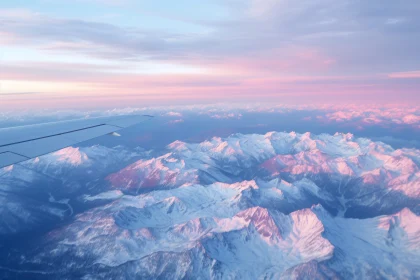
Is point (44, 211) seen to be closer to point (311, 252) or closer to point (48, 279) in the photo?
point (48, 279)

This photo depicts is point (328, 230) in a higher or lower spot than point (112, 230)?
lower

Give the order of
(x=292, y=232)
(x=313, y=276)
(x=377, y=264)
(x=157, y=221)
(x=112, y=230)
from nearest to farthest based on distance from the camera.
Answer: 1. (x=313, y=276)
2. (x=377, y=264)
3. (x=112, y=230)
4. (x=292, y=232)
5. (x=157, y=221)

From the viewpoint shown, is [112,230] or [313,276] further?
[112,230]

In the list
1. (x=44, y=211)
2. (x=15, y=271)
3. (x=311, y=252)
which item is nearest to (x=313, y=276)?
(x=311, y=252)

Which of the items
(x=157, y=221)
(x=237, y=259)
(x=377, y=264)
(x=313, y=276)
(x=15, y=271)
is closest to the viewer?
(x=313, y=276)

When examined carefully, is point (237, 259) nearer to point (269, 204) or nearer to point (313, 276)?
point (313, 276)

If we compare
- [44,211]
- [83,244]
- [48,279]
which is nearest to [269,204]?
[83,244]
